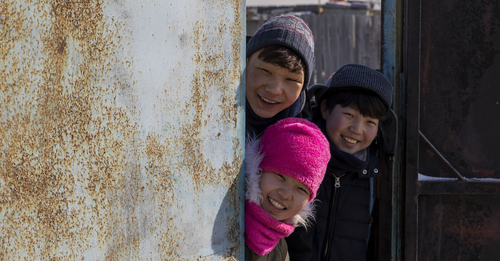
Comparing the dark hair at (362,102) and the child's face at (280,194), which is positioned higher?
the dark hair at (362,102)

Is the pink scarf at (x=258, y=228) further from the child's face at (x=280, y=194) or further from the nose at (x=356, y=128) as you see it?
the nose at (x=356, y=128)

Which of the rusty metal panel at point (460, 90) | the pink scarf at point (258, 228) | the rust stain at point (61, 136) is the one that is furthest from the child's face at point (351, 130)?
the rust stain at point (61, 136)

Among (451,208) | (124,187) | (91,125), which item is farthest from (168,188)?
(451,208)

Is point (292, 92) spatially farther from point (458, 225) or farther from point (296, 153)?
point (458, 225)

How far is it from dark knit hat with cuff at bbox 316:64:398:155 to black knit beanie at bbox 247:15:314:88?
29 centimetres

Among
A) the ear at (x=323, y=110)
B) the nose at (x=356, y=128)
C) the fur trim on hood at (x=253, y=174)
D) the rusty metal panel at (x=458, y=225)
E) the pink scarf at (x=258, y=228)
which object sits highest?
the ear at (x=323, y=110)

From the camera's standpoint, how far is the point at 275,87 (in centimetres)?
172

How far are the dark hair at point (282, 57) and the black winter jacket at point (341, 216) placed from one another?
1.55ft

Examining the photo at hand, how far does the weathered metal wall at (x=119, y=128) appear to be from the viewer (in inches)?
31.2

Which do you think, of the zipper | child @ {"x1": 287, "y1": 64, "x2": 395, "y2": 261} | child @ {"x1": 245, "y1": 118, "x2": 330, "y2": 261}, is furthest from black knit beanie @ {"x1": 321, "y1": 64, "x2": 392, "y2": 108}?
child @ {"x1": 245, "y1": 118, "x2": 330, "y2": 261}

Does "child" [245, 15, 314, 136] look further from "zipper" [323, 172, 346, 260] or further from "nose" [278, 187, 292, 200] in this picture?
"zipper" [323, 172, 346, 260]

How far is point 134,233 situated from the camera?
0.95 meters

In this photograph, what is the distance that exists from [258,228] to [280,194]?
0.59ft

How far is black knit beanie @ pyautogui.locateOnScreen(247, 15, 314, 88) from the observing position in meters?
1.74
